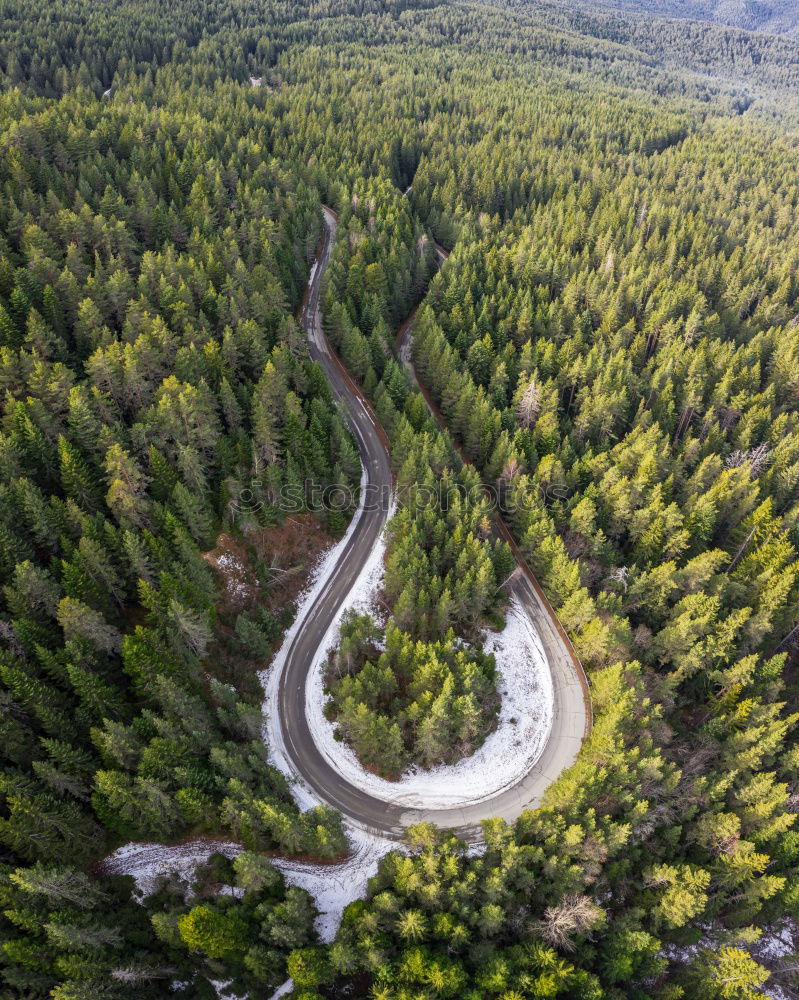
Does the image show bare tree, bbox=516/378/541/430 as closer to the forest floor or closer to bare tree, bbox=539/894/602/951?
the forest floor

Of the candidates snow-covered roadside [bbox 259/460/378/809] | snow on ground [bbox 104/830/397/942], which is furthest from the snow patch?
snow-covered roadside [bbox 259/460/378/809]

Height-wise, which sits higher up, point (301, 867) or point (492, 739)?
point (492, 739)

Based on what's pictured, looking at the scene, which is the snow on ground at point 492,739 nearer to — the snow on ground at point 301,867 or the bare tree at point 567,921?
the snow on ground at point 301,867

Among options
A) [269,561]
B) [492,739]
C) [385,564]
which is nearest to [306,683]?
[269,561]

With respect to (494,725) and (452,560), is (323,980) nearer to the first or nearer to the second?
(494,725)

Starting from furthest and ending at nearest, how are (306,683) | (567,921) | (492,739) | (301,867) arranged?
(306,683) < (492,739) < (301,867) < (567,921)

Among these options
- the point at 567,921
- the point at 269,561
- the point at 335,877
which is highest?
the point at 269,561

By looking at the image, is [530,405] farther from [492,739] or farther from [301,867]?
[301,867]

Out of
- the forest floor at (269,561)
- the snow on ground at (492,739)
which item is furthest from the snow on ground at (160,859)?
the forest floor at (269,561)
